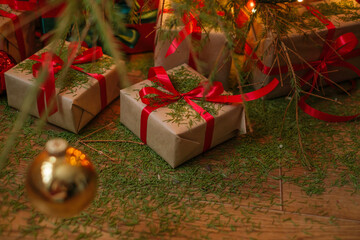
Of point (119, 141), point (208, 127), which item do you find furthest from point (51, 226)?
point (208, 127)

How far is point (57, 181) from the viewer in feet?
2.18

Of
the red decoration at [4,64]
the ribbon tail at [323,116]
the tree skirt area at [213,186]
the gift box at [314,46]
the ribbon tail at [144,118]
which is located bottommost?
the tree skirt area at [213,186]

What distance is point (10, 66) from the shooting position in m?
1.17

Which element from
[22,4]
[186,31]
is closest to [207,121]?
[186,31]

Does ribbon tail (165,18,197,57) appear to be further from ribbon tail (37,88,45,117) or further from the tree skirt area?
ribbon tail (37,88,45,117)

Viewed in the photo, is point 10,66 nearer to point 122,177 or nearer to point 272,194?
point 122,177

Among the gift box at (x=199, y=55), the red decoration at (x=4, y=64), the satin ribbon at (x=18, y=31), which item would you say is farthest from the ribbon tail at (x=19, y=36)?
the gift box at (x=199, y=55)

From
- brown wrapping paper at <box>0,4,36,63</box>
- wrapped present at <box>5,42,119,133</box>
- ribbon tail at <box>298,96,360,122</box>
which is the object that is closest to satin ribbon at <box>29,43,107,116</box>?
wrapped present at <box>5,42,119,133</box>

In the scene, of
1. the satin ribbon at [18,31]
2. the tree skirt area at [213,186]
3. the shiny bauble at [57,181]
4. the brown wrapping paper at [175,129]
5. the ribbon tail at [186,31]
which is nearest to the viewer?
the shiny bauble at [57,181]

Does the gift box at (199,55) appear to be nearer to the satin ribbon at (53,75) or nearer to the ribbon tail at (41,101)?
the satin ribbon at (53,75)

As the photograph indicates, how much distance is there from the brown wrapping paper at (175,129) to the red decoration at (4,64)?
401 millimetres

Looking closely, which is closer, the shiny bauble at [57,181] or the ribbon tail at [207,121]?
the shiny bauble at [57,181]

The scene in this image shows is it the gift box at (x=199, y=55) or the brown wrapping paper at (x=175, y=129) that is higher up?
the gift box at (x=199, y=55)

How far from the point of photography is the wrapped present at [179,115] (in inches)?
38.8
